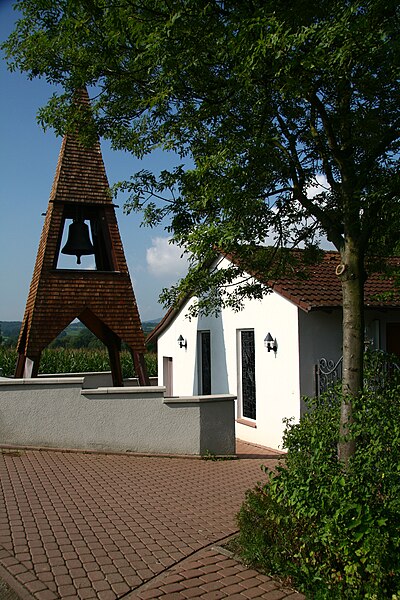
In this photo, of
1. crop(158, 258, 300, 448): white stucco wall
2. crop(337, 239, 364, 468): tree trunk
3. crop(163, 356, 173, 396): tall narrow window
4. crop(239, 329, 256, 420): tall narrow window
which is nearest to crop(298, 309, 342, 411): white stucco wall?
crop(158, 258, 300, 448): white stucco wall

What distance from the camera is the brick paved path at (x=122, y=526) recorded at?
5051 millimetres

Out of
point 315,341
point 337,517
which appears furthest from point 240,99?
point 315,341

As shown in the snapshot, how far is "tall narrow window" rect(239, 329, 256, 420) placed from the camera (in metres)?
13.7

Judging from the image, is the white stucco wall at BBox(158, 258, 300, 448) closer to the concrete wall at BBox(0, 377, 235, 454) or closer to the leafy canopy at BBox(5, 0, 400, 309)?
the concrete wall at BBox(0, 377, 235, 454)

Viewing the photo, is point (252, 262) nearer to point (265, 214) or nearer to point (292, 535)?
point (265, 214)

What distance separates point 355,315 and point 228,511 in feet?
11.0

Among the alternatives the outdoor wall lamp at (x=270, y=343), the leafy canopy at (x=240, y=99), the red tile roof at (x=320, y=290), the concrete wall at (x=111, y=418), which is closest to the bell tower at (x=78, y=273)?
the concrete wall at (x=111, y=418)

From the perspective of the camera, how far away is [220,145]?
6453 millimetres

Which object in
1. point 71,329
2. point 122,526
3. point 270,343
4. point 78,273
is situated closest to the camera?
point 122,526

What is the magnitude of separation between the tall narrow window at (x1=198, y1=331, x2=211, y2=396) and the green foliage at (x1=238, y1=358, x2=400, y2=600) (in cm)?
1004

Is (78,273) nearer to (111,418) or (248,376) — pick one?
(111,418)

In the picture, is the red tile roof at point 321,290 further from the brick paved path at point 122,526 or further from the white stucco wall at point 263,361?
the brick paved path at point 122,526

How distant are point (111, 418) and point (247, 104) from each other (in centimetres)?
710

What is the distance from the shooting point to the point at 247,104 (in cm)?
667
